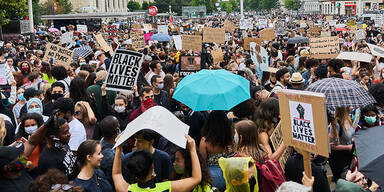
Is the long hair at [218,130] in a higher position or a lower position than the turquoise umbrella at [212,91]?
lower

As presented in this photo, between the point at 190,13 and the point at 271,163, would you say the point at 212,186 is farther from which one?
the point at 190,13

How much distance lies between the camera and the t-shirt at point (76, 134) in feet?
19.9

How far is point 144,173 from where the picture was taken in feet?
13.2

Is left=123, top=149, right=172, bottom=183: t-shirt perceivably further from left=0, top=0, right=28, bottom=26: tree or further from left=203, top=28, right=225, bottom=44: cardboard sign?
left=0, top=0, right=28, bottom=26: tree

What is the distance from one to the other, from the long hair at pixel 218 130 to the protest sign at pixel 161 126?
99 cm

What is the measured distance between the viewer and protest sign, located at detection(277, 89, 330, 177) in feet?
12.7

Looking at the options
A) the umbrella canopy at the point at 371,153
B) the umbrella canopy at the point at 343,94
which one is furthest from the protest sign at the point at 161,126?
the umbrella canopy at the point at 343,94

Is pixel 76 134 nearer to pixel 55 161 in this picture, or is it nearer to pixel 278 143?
pixel 55 161

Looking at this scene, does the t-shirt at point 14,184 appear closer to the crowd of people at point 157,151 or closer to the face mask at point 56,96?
the crowd of people at point 157,151

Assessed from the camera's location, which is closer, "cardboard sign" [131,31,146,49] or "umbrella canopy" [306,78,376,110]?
"umbrella canopy" [306,78,376,110]

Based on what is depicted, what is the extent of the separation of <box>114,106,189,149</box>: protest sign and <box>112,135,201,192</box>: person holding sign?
11cm

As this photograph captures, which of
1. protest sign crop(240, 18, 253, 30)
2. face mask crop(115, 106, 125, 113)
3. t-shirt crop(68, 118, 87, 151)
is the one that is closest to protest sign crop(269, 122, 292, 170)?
t-shirt crop(68, 118, 87, 151)

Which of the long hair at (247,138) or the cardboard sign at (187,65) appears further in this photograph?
the cardboard sign at (187,65)

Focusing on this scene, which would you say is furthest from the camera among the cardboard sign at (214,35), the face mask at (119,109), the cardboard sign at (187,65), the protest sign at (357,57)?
the cardboard sign at (214,35)
